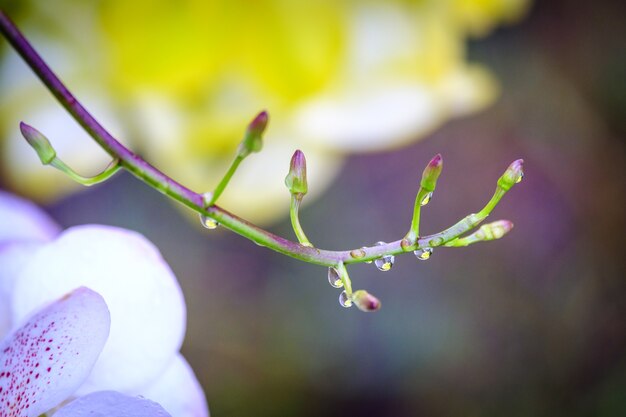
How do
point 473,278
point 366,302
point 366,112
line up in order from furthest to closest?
point 473,278 → point 366,112 → point 366,302

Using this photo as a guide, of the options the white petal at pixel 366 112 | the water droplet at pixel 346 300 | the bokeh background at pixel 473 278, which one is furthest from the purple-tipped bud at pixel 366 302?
the bokeh background at pixel 473 278

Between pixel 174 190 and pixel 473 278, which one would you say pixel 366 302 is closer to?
pixel 174 190

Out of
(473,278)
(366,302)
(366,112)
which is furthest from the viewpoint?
(473,278)

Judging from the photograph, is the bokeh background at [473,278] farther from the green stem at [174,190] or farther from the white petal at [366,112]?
the green stem at [174,190]

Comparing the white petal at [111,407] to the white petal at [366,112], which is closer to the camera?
the white petal at [111,407]

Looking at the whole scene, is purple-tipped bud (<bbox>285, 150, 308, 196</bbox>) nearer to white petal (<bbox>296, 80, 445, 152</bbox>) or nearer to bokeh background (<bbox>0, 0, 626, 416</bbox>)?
white petal (<bbox>296, 80, 445, 152</bbox>)

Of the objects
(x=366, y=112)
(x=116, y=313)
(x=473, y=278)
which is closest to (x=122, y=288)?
(x=116, y=313)
